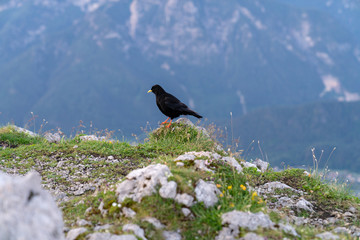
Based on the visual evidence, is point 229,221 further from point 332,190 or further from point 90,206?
point 332,190

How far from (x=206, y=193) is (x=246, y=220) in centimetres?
98

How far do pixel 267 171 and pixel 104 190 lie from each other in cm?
653

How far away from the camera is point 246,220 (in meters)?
6.27

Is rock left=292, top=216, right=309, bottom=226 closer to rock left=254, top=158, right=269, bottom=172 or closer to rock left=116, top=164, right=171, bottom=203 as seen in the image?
rock left=116, top=164, right=171, bottom=203

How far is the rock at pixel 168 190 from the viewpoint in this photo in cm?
675

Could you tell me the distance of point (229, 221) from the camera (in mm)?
6301

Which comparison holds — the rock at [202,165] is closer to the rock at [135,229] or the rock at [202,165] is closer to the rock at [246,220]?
the rock at [246,220]

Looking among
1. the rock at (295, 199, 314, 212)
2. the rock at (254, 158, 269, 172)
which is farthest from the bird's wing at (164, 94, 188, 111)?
the rock at (295, 199, 314, 212)

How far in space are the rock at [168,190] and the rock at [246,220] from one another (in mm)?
1009

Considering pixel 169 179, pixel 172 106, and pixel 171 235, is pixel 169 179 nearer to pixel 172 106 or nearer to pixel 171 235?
pixel 171 235

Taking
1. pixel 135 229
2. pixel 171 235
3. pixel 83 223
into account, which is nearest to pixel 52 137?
pixel 83 223

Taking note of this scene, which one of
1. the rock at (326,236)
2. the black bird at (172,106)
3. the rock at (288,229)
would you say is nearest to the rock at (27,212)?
the rock at (288,229)

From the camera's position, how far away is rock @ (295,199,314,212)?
929 centimetres

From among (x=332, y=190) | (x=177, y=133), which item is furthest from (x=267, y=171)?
(x=177, y=133)
